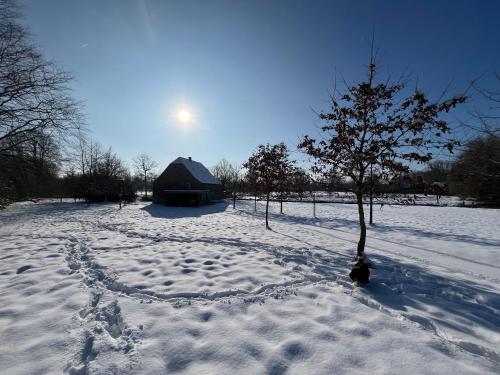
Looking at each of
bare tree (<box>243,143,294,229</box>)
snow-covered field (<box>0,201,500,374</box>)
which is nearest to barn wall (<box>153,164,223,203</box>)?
bare tree (<box>243,143,294,229</box>)

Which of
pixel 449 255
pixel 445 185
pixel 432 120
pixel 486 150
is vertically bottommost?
Result: pixel 449 255

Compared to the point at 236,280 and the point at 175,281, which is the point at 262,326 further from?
the point at 175,281

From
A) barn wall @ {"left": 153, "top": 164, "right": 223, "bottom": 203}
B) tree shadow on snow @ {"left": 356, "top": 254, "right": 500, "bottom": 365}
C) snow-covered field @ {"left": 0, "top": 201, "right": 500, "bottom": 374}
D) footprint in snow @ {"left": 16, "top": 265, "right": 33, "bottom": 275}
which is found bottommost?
tree shadow on snow @ {"left": 356, "top": 254, "right": 500, "bottom": 365}

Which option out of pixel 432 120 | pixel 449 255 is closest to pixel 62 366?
pixel 432 120

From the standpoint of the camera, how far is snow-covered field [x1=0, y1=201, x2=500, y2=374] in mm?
2703

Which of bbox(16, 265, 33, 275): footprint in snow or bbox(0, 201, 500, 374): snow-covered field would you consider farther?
bbox(16, 265, 33, 275): footprint in snow

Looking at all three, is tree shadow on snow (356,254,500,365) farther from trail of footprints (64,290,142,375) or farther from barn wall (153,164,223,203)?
barn wall (153,164,223,203)

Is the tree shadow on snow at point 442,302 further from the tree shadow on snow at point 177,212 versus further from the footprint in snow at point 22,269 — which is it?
Answer: the tree shadow on snow at point 177,212

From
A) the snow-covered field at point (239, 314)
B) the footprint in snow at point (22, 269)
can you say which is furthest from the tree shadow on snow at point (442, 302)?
the footprint in snow at point (22, 269)

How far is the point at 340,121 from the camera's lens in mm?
6566

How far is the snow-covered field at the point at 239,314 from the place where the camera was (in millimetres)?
2703

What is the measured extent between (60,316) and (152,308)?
1.27 metres

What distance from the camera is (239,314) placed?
12.3 ft

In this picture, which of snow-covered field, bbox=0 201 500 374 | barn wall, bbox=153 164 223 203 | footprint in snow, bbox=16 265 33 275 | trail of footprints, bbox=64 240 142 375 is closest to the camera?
trail of footprints, bbox=64 240 142 375
